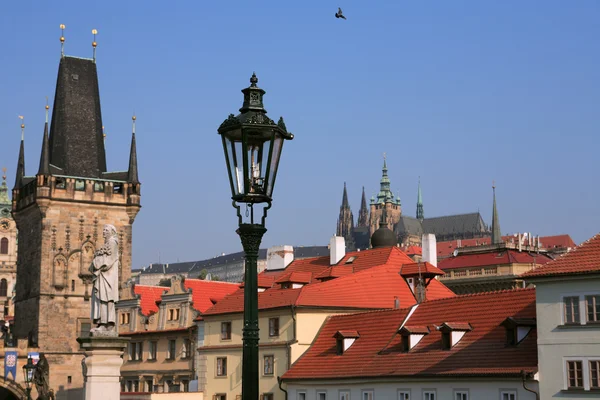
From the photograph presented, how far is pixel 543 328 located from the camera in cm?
3466

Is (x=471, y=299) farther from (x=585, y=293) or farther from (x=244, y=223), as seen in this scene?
(x=244, y=223)

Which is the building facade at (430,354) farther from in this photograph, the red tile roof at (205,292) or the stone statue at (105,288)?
the stone statue at (105,288)

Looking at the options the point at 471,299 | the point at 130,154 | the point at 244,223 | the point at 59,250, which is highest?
the point at 130,154

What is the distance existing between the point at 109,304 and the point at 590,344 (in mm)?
17806

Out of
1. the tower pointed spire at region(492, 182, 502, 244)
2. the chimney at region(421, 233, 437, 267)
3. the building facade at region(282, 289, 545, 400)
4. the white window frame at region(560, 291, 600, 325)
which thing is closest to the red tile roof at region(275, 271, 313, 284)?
the building facade at region(282, 289, 545, 400)

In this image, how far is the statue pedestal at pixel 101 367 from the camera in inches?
812

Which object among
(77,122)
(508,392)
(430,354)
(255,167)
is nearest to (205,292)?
(77,122)

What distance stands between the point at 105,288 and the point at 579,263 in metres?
18.7

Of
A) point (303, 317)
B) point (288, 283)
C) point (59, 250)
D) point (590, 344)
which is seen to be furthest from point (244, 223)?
point (59, 250)

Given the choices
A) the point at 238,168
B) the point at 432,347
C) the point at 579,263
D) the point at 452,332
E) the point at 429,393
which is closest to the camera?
the point at 238,168

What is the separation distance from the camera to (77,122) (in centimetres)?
7619

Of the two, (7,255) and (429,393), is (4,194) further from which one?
(429,393)

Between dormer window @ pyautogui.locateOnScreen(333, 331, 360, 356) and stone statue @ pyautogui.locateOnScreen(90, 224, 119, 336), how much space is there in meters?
25.2

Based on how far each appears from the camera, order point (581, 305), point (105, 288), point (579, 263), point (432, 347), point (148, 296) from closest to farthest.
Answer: point (105, 288) → point (581, 305) → point (579, 263) → point (432, 347) → point (148, 296)
